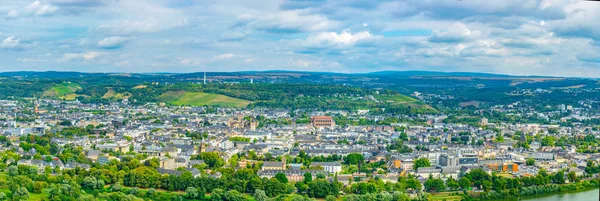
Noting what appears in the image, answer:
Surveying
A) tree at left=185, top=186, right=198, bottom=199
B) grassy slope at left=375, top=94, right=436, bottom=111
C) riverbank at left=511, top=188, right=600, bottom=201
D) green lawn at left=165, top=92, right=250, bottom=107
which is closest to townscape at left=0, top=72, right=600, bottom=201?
tree at left=185, top=186, right=198, bottom=199

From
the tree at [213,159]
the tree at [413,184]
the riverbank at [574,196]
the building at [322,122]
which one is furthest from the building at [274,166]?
the building at [322,122]

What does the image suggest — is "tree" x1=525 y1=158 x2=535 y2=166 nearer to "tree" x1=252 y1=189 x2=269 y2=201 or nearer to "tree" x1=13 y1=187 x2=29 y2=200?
"tree" x1=252 y1=189 x2=269 y2=201

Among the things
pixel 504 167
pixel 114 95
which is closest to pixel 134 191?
pixel 504 167

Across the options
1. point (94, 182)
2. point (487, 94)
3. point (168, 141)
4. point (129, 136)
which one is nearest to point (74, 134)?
point (129, 136)

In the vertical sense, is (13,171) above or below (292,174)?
above

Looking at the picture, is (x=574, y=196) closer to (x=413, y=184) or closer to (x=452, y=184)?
(x=452, y=184)

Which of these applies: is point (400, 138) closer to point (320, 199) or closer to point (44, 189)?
point (320, 199)
